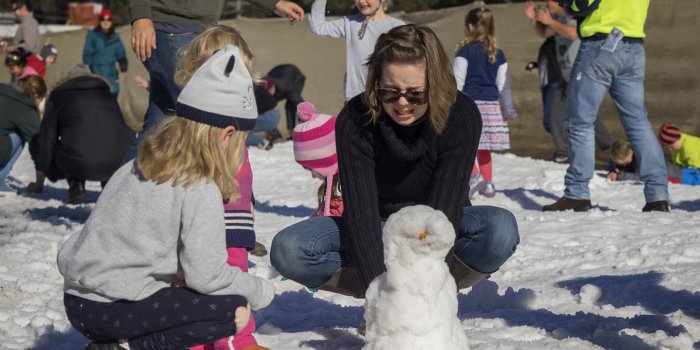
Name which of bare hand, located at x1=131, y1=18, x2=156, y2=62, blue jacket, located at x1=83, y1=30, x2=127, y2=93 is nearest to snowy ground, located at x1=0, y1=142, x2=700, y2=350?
bare hand, located at x1=131, y1=18, x2=156, y2=62

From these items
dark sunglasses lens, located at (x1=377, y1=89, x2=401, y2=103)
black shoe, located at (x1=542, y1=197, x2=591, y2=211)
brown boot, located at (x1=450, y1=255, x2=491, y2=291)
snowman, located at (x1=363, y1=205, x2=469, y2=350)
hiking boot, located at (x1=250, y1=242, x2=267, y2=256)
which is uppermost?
dark sunglasses lens, located at (x1=377, y1=89, x2=401, y2=103)

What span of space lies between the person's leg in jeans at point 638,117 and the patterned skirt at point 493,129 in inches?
57.1

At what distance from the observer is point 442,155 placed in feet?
12.3

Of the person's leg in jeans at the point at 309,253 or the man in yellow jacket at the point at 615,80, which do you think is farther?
the man in yellow jacket at the point at 615,80

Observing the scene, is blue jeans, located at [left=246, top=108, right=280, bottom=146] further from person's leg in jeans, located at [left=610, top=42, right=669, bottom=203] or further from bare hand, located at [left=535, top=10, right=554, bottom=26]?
person's leg in jeans, located at [left=610, top=42, right=669, bottom=203]

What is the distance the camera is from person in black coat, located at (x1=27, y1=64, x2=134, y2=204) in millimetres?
7641

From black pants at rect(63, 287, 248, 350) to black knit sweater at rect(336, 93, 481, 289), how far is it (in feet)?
1.89

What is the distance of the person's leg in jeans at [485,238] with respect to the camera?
12.9 ft

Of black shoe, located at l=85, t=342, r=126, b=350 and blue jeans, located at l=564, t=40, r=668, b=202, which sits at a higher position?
black shoe, located at l=85, t=342, r=126, b=350

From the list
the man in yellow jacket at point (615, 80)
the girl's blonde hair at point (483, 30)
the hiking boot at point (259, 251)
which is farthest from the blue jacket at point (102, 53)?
the hiking boot at point (259, 251)

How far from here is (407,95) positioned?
3.60 meters

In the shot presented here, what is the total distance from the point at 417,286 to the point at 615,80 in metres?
4.72

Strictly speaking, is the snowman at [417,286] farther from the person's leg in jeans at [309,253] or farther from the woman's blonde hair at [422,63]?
the person's leg in jeans at [309,253]

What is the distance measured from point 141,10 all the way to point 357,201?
1.91 meters
